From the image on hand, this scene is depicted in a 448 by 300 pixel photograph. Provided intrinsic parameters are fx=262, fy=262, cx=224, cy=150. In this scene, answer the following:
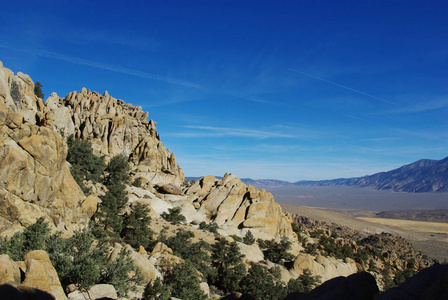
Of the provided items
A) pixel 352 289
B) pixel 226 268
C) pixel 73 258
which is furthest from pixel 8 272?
pixel 226 268

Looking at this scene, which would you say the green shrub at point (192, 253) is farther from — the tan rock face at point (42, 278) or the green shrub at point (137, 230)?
the tan rock face at point (42, 278)

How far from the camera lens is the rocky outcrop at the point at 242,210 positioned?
61375 mm

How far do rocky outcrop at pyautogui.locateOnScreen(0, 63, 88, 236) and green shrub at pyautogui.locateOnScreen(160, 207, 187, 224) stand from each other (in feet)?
76.0

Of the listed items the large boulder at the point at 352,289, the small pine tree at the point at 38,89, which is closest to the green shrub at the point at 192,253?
the large boulder at the point at 352,289

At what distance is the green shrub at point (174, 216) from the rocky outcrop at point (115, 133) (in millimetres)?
23878

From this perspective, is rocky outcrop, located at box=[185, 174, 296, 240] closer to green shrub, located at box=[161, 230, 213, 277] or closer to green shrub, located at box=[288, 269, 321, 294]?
green shrub, located at box=[288, 269, 321, 294]

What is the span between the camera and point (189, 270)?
26.8m

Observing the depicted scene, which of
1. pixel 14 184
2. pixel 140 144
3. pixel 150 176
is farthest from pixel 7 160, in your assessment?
pixel 140 144

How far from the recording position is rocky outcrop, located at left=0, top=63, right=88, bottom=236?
2352 centimetres

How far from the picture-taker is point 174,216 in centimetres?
5538

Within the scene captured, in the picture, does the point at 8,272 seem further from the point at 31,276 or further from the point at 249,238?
the point at 249,238

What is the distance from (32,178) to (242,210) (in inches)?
1795

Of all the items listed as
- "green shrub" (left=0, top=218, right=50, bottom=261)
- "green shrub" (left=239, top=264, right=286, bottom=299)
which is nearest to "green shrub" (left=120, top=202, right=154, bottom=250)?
"green shrub" (left=239, top=264, right=286, bottom=299)

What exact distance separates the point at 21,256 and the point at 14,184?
29.7 feet
